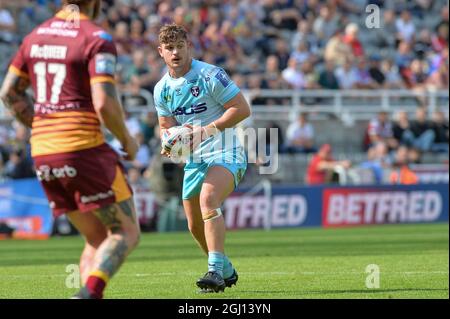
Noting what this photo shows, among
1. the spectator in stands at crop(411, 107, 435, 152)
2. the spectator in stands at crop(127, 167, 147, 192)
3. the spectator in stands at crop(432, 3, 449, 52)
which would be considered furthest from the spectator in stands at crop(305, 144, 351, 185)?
the spectator in stands at crop(432, 3, 449, 52)

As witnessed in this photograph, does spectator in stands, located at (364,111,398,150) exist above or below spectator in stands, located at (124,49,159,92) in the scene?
Result: below

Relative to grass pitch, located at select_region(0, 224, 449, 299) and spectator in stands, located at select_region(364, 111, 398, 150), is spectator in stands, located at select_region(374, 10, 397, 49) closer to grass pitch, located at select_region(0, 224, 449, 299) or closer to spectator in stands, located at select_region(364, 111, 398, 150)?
spectator in stands, located at select_region(364, 111, 398, 150)

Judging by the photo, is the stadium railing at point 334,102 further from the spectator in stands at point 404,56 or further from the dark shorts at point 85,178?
the dark shorts at point 85,178

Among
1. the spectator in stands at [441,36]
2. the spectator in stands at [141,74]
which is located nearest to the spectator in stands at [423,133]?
the spectator in stands at [441,36]

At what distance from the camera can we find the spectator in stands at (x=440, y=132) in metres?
26.7

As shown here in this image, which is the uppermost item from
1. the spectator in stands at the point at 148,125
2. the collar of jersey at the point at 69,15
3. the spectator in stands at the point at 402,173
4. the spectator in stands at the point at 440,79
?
the collar of jersey at the point at 69,15

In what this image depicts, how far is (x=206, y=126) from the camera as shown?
10.5m

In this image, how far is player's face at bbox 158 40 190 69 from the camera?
10391mm

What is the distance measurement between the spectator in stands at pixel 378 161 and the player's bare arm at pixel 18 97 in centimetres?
1756

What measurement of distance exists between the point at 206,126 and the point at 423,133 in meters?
16.9

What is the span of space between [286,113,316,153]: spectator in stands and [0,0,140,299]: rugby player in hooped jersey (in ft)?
56.8
